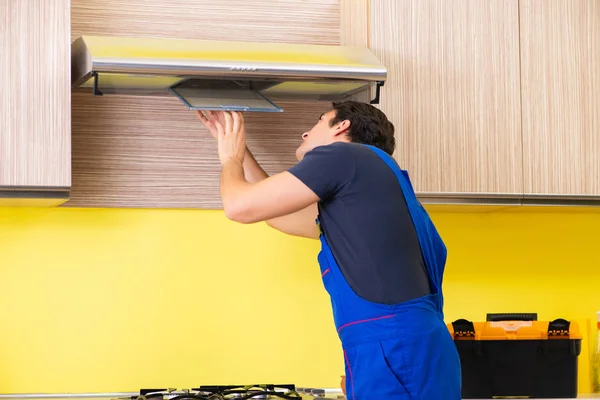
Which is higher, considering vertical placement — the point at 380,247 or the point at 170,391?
the point at 380,247

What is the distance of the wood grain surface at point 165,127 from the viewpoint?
2348 mm

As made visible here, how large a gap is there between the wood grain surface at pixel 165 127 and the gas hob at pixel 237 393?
0.49m

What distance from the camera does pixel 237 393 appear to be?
2.19m

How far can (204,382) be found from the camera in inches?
93.6

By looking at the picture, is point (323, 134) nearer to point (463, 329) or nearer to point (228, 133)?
point (228, 133)

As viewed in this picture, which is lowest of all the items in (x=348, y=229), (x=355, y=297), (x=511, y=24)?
(x=355, y=297)

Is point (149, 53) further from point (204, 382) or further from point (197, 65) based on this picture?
point (204, 382)

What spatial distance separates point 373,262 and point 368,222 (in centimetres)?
8

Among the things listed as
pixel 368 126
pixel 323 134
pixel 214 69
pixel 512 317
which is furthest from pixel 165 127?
pixel 512 317

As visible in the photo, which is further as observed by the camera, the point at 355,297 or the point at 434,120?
the point at 434,120

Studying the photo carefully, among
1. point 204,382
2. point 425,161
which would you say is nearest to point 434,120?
point 425,161

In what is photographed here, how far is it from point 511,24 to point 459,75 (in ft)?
0.67

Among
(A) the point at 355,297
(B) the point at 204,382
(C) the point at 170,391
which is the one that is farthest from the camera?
(B) the point at 204,382

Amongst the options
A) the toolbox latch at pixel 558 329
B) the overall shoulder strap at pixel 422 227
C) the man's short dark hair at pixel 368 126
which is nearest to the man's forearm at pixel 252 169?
the man's short dark hair at pixel 368 126
